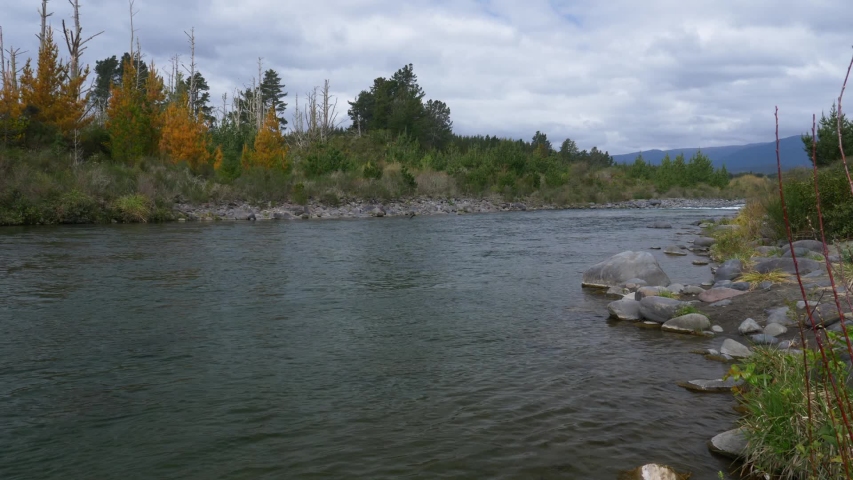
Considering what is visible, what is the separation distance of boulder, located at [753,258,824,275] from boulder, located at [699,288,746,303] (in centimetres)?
104

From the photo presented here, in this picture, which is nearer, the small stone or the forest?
the small stone

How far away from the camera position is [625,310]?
356 inches

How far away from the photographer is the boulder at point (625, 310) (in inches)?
353

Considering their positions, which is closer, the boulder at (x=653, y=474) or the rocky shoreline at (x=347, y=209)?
the boulder at (x=653, y=474)

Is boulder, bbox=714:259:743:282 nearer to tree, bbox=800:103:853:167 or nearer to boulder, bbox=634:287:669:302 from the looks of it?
boulder, bbox=634:287:669:302

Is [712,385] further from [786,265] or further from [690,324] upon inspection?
[786,265]

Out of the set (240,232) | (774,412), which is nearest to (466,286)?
(774,412)

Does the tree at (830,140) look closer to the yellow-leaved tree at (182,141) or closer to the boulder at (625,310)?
the boulder at (625,310)

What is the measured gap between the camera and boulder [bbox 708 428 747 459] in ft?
14.6

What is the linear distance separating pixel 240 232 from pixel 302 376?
16675mm

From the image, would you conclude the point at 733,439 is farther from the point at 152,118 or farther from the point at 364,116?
the point at 364,116

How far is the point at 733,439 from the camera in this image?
14.9ft

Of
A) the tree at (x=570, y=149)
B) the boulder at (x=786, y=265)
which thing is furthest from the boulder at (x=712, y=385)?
the tree at (x=570, y=149)

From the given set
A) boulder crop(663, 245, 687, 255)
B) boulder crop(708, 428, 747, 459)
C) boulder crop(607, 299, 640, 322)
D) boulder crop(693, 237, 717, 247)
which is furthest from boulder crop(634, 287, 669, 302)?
boulder crop(693, 237, 717, 247)
